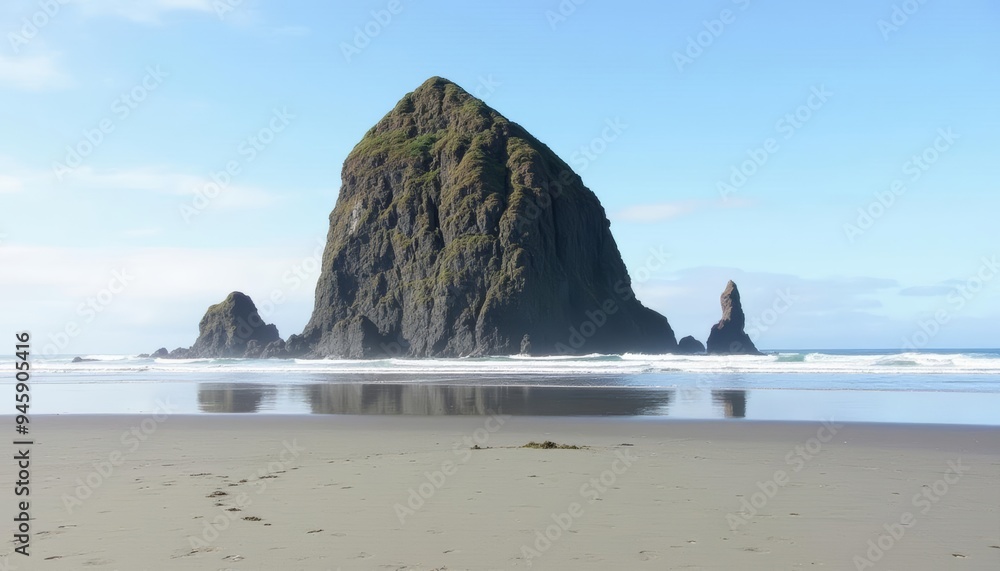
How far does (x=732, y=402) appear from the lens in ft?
64.6

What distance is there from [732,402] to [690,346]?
83.3 m

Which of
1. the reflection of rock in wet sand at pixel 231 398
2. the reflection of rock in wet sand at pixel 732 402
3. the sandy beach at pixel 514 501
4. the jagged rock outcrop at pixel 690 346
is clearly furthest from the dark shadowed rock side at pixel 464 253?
the sandy beach at pixel 514 501

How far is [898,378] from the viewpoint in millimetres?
30375

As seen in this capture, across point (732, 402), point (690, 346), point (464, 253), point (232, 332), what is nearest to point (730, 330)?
point (690, 346)

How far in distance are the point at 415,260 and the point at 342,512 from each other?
83.2 metres

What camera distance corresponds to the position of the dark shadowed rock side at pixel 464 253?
269 ft

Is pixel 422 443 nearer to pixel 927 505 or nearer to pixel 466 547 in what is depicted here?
pixel 466 547

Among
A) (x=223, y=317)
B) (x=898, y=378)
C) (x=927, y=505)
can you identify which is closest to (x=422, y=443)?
(x=927, y=505)

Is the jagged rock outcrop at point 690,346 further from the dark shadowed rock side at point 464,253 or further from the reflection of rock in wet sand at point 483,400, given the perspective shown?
the reflection of rock in wet sand at point 483,400

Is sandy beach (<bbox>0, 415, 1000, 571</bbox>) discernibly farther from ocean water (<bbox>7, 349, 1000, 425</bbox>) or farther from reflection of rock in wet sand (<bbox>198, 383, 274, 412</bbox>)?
reflection of rock in wet sand (<bbox>198, 383, 274, 412</bbox>)

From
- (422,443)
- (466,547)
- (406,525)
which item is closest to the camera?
(466,547)

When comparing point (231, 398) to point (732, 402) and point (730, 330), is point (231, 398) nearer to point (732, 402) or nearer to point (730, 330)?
point (732, 402)

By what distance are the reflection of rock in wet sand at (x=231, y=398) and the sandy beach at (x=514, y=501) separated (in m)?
→ 5.45

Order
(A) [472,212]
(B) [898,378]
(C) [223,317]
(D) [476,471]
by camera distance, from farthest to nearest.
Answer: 1. (C) [223,317]
2. (A) [472,212]
3. (B) [898,378]
4. (D) [476,471]
